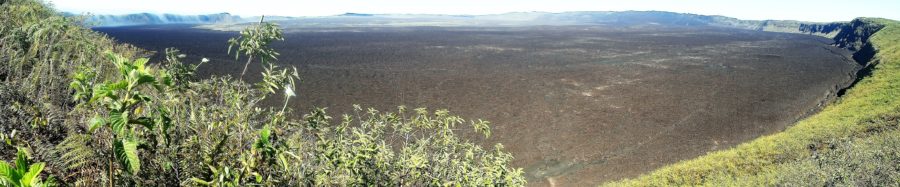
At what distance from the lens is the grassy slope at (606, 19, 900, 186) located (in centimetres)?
929

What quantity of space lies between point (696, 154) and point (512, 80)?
16.7 meters

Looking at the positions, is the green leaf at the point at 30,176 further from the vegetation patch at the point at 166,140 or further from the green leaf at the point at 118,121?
the green leaf at the point at 118,121

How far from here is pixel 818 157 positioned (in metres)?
11.5

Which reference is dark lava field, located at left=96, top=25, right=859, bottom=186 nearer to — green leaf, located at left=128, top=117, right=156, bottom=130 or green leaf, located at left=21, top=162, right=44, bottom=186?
green leaf, located at left=128, top=117, right=156, bottom=130

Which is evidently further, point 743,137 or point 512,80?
point 512,80

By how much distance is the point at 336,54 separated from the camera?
48812 mm

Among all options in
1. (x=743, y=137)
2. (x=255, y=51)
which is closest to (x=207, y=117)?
(x=255, y=51)

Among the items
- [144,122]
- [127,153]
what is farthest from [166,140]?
[127,153]

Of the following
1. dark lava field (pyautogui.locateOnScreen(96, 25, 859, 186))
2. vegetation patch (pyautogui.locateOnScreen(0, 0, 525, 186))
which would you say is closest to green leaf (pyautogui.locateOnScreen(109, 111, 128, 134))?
vegetation patch (pyautogui.locateOnScreen(0, 0, 525, 186))

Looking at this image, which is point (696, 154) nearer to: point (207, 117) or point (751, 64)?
point (207, 117)

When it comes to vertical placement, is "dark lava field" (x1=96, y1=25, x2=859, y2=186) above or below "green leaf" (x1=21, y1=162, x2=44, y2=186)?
below

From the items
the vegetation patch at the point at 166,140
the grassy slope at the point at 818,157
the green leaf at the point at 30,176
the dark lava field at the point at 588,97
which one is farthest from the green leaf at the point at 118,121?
the dark lava field at the point at 588,97

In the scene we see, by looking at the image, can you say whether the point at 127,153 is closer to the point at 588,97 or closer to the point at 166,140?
the point at 166,140

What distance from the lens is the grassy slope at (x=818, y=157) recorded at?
30.5 feet
